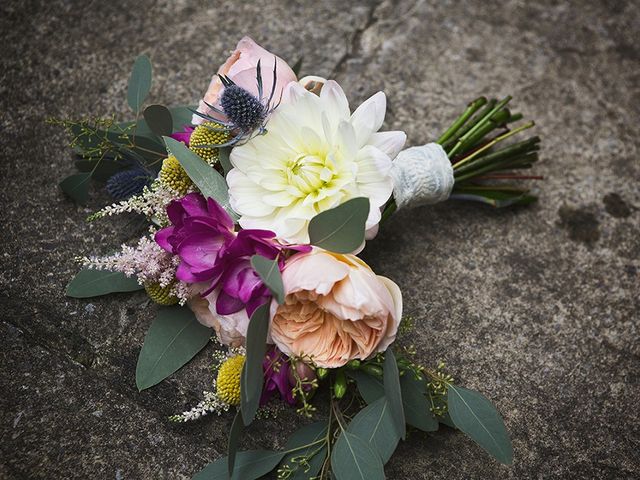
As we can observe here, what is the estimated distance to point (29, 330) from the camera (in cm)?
109

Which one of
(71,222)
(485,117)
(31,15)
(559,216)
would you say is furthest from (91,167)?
(559,216)

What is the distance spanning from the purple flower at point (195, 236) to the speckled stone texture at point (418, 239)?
24cm

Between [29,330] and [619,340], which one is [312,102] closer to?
[29,330]

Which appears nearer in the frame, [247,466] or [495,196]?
[247,466]

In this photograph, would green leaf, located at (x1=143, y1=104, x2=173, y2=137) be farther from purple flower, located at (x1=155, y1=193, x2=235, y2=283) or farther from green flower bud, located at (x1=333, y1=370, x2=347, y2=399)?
green flower bud, located at (x1=333, y1=370, x2=347, y2=399)

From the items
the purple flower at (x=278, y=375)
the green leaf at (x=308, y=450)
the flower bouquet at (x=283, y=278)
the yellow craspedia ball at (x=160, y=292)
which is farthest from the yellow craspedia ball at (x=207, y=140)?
the green leaf at (x=308, y=450)

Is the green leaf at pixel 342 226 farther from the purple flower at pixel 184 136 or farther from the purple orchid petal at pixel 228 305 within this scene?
the purple flower at pixel 184 136

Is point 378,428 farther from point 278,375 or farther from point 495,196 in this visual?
point 495,196

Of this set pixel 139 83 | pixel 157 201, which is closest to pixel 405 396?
pixel 157 201

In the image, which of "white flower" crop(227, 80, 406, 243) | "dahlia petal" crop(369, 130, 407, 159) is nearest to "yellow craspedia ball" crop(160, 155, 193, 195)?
"white flower" crop(227, 80, 406, 243)

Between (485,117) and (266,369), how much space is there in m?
0.79

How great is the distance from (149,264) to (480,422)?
566mm

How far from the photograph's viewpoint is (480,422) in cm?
95

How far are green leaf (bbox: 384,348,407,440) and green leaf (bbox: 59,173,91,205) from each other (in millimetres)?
669
